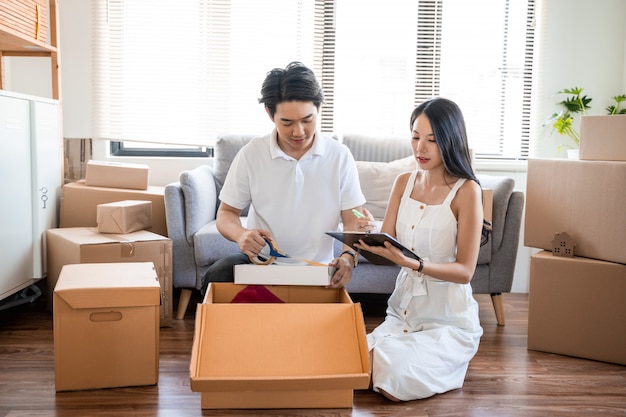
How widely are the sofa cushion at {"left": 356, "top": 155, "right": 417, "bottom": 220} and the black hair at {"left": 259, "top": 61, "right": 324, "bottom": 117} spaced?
139cm

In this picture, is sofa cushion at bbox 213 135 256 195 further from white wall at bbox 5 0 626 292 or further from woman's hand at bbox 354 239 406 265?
woman's hand at bbox 354 239 406 265

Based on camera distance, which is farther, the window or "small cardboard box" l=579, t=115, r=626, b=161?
the window

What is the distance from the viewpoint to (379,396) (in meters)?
2.12

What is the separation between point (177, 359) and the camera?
247cm

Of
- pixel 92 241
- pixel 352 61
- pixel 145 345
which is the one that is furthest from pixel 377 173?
pixel 145 345

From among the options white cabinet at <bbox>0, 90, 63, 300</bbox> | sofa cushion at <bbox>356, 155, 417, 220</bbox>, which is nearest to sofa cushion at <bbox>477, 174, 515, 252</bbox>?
sofa cushion at <bbox>356, 155, 417, 220</bbox>

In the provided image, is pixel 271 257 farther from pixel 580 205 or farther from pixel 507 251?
pixel 507 251

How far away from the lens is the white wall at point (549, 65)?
148 inches

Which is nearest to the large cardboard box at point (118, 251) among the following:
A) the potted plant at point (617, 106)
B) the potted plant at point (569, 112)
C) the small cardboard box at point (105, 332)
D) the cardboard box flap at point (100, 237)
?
the cardboard box flap at point (100, 237)

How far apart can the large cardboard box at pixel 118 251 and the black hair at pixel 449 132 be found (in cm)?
129

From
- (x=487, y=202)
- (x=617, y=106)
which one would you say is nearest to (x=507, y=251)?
(x=487, y=202)

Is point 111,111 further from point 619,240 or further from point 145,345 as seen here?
point 619,240

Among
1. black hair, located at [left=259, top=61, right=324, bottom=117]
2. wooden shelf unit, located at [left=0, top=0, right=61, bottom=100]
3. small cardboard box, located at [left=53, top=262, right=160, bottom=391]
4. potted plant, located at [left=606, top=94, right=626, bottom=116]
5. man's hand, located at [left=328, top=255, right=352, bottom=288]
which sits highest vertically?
wooden shelf unit, located at [left=0, top=0, right=61, bottom=100]

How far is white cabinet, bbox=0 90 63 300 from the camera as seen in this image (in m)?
2.75
